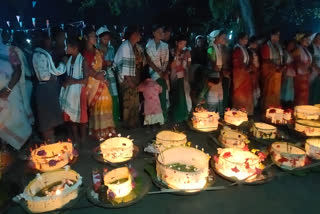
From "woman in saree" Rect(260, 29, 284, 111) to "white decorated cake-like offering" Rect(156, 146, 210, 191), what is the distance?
3854mm

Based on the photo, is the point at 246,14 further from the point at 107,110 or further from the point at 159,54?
the point at 107,110

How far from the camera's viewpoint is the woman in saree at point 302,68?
688 centimetres

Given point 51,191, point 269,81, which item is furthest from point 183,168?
point 269,81

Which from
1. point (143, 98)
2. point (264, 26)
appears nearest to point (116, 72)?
point (143, 98)

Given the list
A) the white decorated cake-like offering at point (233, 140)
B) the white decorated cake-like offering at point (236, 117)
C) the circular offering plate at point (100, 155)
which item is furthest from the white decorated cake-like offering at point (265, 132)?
the circular offering plate at point (100, 155)

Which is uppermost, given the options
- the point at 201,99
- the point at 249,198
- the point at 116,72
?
the point at 116,72

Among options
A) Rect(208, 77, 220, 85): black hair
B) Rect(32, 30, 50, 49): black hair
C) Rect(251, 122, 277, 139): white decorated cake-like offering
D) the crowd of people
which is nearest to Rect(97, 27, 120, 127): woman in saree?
the crowd of people

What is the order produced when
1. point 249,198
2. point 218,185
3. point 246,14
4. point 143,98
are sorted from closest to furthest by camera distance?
point 249,198 → point 218,185 → point 143,98 → point 246,14

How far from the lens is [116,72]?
5.48 meters

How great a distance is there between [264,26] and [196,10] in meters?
2.63

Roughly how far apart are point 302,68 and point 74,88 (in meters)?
5.76

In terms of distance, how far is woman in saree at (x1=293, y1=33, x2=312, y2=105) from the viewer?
22.6ft

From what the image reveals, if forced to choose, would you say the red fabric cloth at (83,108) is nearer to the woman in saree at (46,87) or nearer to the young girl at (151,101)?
the woman in saree at (46,87)

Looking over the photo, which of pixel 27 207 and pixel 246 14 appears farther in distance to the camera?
pixel 246 14
